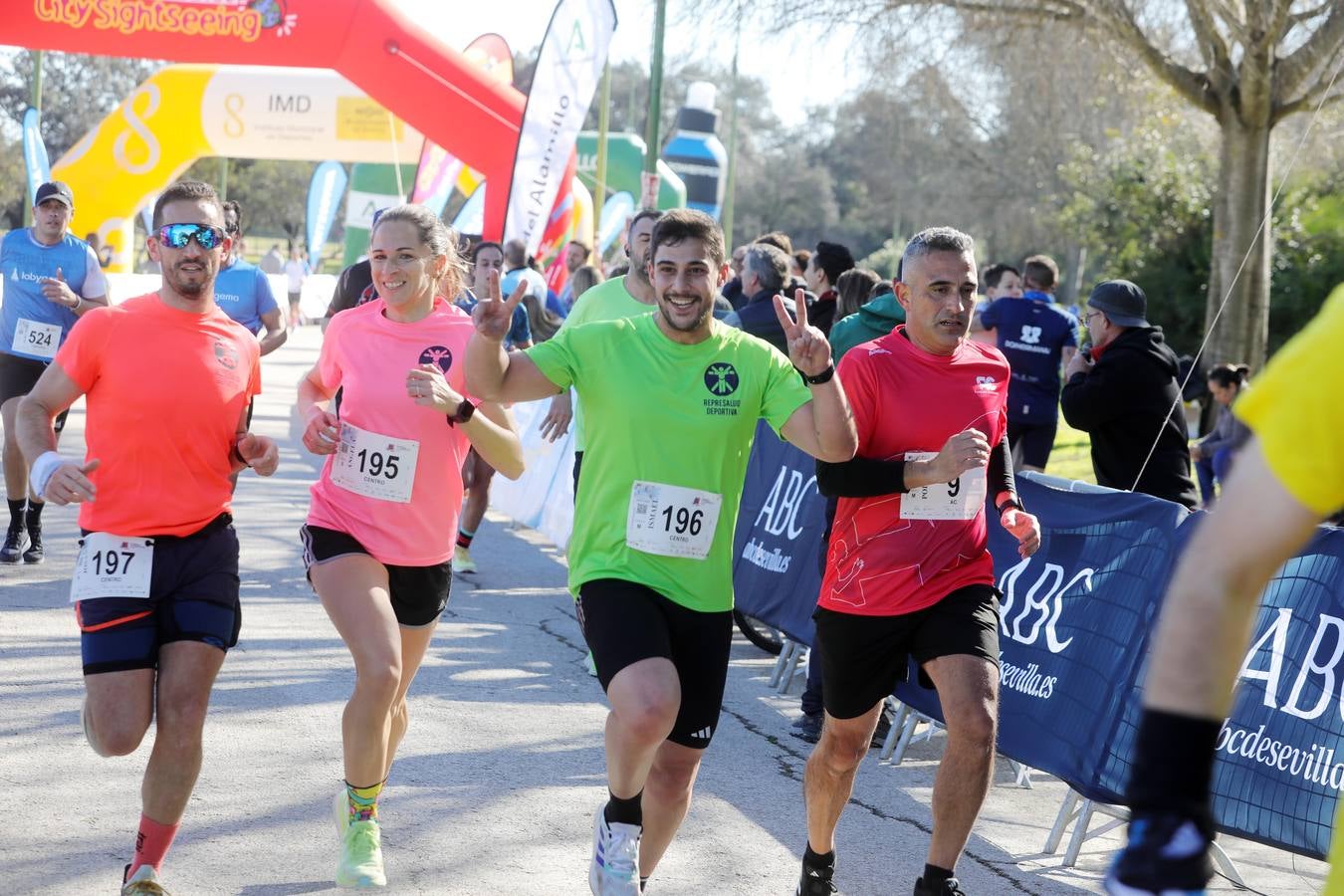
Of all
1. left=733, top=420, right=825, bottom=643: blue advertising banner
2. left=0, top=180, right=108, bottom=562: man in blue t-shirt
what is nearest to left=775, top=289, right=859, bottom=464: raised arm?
left=733, top=420, right=825, bottom=643: blue advertising banner

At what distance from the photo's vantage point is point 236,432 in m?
4.48

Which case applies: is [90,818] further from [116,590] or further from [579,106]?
[579,106]

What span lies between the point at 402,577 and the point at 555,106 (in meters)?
11.1

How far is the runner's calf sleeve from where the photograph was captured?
1.71 m

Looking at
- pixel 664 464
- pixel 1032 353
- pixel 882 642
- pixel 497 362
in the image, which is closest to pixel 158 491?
pixel 497 362

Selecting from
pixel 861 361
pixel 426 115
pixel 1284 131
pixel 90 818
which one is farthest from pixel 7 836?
pixel 1284 131

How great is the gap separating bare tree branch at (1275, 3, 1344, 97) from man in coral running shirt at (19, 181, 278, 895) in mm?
10883

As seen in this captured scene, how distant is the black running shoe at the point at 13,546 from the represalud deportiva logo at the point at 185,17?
8.07 metres

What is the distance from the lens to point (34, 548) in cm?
912

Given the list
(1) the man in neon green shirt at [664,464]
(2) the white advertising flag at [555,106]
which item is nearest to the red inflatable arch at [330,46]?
(2) the white advertising flag at [555,106]

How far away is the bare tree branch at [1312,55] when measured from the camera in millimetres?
12992

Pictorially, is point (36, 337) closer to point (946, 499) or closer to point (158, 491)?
point (158, 491)

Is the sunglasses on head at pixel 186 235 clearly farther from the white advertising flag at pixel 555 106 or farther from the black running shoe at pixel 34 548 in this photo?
the white advertising flag at pixel 555 106

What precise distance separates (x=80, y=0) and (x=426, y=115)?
11.4 ft
